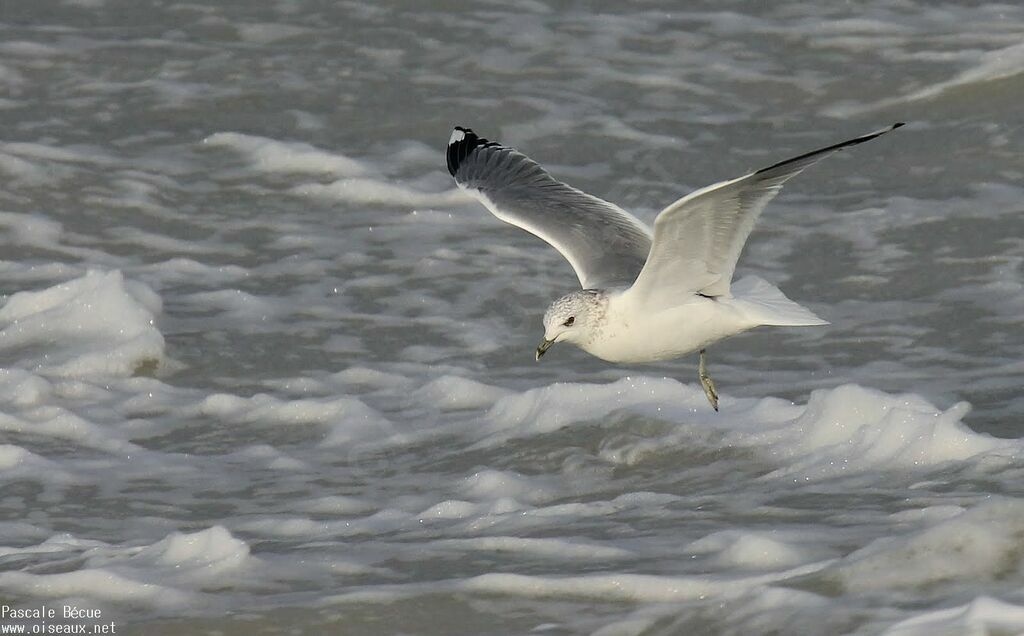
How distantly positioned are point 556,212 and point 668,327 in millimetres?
1235

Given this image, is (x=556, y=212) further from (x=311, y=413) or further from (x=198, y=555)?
(x=198, y=555)

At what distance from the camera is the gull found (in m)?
6.27

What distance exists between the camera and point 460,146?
334 inches

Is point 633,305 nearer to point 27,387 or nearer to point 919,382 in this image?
point 919,382

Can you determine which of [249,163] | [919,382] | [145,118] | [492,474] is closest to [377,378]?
[492,474]

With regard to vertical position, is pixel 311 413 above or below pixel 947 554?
above

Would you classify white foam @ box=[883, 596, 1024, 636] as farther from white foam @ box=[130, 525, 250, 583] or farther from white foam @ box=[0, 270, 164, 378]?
white foam @ box=[0, 270, 164, 378]

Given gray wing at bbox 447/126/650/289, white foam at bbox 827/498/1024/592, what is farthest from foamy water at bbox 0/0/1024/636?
gray wing at bbox 447/126/650/289

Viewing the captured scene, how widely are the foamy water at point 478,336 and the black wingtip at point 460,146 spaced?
34.0 inches

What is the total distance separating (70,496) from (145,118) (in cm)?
533

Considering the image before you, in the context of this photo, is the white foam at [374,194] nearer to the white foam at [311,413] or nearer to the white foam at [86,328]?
the white foam at [86,328]

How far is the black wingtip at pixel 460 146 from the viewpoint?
8406mm

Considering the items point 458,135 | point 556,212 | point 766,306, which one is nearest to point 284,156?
point 458,135

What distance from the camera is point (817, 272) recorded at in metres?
9.12
